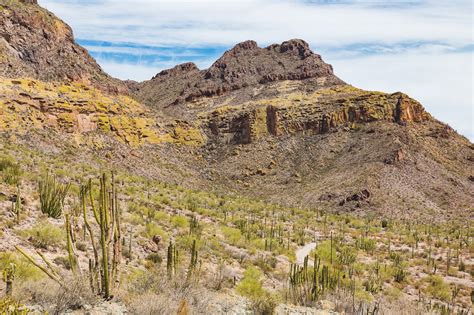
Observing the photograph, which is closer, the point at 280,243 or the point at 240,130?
the point at 280,243

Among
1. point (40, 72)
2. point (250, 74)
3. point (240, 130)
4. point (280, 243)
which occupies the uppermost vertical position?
point (250, 74)

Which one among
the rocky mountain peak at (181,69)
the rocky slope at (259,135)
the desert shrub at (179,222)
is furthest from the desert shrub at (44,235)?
the rocky mountain peak at (181,69)

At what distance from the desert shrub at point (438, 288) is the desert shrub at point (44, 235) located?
37.0 ft

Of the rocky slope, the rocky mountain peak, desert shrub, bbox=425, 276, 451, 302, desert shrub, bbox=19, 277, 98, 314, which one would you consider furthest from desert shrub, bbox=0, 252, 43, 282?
the rocky mountain peak

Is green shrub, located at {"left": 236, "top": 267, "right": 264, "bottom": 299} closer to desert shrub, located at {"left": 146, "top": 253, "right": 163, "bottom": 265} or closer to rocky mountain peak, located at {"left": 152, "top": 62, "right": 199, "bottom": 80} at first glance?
desert shrub, located at {"left": 146, "top": 253, "right": 163, "bottom": 265}

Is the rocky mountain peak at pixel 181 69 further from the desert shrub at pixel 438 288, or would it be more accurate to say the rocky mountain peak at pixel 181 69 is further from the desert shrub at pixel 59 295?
the desert shrub at pixel 59 295

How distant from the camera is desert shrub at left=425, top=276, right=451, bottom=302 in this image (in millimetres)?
13773

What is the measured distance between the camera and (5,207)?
1240cm

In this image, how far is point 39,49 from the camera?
45.0 m

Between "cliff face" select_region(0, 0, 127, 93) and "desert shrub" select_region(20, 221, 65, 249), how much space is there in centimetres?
3343

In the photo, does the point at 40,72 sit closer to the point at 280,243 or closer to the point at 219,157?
the point at 219,157

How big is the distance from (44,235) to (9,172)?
6937 millimetres

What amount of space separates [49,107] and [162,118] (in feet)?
52.8

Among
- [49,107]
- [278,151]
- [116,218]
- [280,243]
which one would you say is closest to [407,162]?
[278,151]
